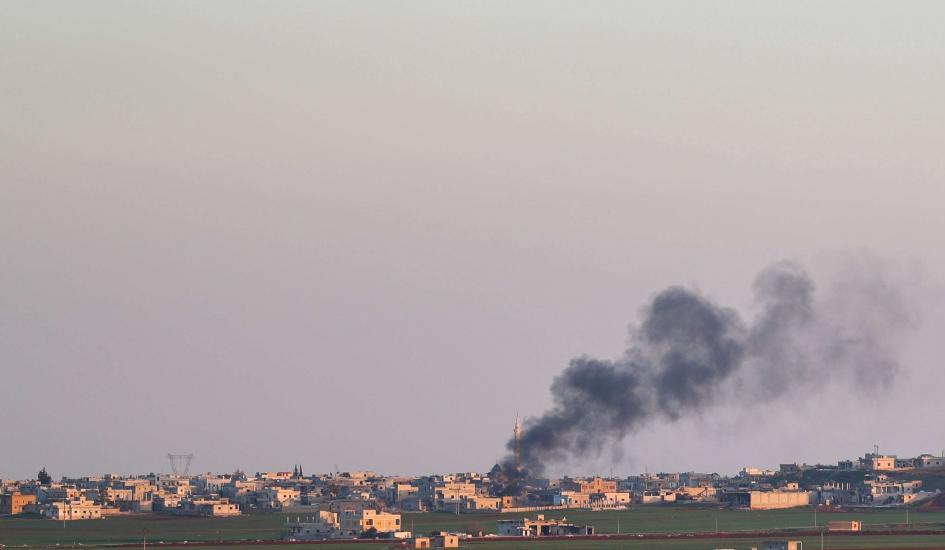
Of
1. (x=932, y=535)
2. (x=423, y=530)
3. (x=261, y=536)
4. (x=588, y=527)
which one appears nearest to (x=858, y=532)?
(x=932, y=535)

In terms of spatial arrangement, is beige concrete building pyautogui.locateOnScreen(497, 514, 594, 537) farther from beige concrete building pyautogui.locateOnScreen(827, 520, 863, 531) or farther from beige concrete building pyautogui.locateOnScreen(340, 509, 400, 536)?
beige concrete building pyautogui.locateOnScreen(827, 520, 863, 531)

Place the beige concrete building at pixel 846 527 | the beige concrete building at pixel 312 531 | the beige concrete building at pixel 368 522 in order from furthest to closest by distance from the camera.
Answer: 1. the beige concrete building at pixel 846 527
2. the beige concrete building at pixel 368 522
3. the beige concrete building at pixel 312 531

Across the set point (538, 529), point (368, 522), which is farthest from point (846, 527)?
point (368, 522)

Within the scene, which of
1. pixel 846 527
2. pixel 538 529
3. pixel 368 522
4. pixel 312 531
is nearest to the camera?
pixel 312 531

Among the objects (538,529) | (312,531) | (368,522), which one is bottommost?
(312,531)

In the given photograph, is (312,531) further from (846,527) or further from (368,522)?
(846,527)

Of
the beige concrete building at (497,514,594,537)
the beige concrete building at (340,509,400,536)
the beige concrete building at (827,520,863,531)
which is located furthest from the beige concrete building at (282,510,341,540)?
the beige concrete building at (827,520,863,531)

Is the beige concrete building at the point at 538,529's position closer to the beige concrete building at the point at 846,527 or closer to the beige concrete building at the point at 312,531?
the beige concrete building at the point at 312,531

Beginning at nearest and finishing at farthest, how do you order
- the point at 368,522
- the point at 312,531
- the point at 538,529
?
the point at 312,531, the point at 368,522, the point at 538,529

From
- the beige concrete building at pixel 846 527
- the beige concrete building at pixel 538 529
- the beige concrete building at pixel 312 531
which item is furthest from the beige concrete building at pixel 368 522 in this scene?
the beige concrete building at pixel 846 527

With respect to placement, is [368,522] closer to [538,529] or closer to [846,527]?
[538,529]

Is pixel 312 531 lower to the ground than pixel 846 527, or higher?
lower

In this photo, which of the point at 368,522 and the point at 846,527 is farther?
the point at 846,527

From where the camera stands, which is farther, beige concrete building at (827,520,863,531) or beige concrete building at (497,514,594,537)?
beige concrete building at (827,520,863,531)
